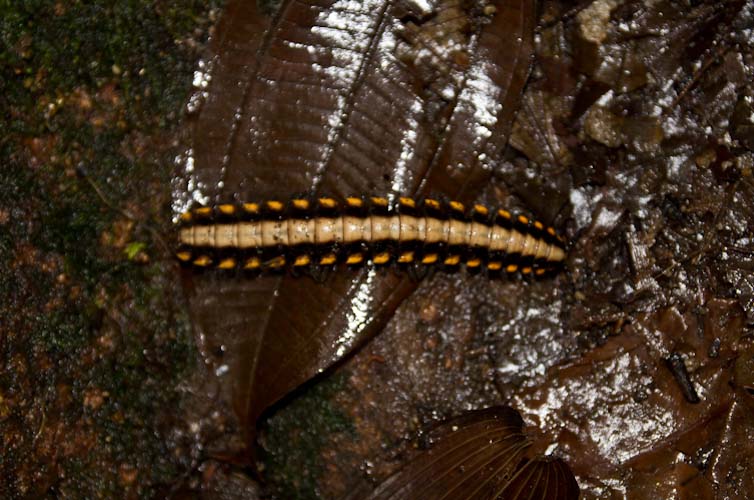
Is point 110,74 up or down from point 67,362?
up

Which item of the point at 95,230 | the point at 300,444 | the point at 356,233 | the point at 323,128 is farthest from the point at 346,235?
the point at 95,230

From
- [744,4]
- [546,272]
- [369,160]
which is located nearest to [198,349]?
[369,160]

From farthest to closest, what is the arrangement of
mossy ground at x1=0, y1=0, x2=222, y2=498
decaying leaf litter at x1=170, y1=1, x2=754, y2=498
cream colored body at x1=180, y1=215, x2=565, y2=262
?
decaying leaf litter at x1=170, y1=1, x2=754, y2=498, mossy ground at x1=0, y1=0, x2=222, y2=498, cream colored body at x1=180, y1=215, x2=565, y2=262

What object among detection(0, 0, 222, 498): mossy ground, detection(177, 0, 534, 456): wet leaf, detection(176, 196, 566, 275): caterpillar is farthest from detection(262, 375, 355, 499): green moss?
detection(176, 196, 566, 275): caterpillar

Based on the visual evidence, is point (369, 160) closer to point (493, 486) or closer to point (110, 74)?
point (110, 74)

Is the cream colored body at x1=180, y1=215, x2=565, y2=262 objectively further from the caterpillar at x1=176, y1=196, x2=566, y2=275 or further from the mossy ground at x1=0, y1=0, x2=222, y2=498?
the mossy ground at x1=0, y1=0, x2=222, y2=498

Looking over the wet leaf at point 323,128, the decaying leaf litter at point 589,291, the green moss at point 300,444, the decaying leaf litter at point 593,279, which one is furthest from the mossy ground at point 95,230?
the decaying leaf litter at point 593,279
